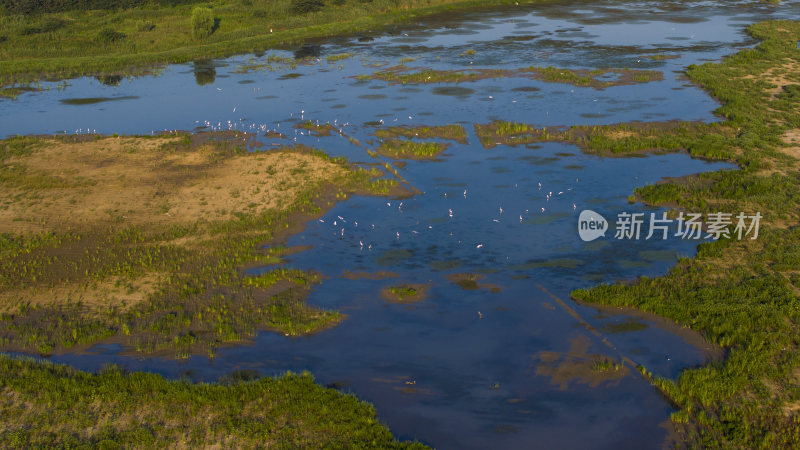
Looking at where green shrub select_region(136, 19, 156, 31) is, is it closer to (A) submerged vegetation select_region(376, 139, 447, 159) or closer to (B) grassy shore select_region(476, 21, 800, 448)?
(A) submerged vegetation select_region(376, 139, 447, 159)

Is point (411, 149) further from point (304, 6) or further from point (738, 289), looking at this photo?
point (304, 6)

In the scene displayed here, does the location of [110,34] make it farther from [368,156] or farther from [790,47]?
[790,47]

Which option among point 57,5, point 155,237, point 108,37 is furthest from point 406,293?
point 57,5

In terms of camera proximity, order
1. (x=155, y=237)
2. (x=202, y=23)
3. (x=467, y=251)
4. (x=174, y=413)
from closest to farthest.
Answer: (x=174, y=413) < (x=467, y=251) < (x=155, y=237) < (x=202, y=23)

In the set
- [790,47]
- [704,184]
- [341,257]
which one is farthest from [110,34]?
[790,47]

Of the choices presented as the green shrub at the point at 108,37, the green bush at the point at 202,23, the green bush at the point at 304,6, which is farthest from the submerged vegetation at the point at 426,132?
the green bush at the point at 304,6

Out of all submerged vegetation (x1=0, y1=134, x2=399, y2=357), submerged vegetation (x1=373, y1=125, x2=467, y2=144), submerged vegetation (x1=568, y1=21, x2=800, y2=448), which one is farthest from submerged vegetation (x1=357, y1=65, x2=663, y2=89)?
submerged vegetation (x1=0, y1=134, x2=399, y2=357)
